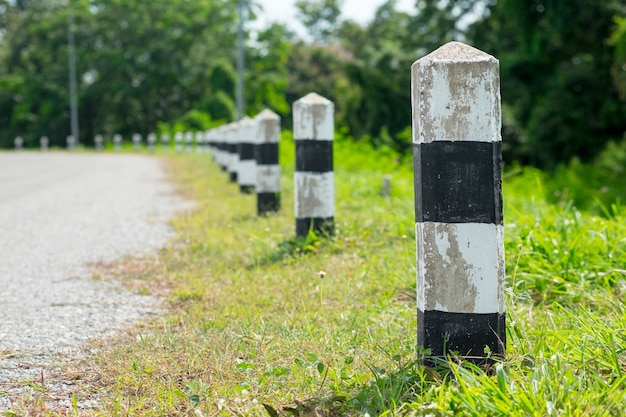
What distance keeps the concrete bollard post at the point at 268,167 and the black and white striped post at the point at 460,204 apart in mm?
4502

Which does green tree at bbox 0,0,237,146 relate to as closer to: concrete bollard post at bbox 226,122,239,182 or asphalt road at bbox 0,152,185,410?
concrete bollard post at bbox 226,122,239,182

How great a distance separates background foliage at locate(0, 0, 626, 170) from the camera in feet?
50.0

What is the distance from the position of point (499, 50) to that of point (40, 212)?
1326 centimetres

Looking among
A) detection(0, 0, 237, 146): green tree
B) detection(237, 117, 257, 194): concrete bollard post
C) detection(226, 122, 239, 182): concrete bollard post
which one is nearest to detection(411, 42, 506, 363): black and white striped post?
detection(237, 117, 257, 194): concrete bollard post

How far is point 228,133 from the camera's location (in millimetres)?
11797

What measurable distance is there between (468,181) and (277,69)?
44055 millimetres

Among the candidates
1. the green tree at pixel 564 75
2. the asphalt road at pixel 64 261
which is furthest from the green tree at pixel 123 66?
the asphalt road at pixel 64 261

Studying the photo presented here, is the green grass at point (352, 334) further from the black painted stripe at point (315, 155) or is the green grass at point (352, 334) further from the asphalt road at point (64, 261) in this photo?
the black painted stripe at point (315, 155)

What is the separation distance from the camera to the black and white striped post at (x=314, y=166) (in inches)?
209

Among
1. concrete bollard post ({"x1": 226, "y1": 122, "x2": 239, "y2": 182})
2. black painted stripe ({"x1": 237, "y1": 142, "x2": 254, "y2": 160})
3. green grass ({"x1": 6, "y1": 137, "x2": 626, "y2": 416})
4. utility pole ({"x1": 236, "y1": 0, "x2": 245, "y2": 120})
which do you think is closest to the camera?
green grass ({"x1": 6, "y1": 137, "x2": 626, "y2": 416})

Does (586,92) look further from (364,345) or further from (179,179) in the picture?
(364,345)

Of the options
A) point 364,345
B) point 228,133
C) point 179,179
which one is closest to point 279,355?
point 364,345

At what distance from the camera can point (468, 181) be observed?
2.46 m

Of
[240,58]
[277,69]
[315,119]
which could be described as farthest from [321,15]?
[315,119]
